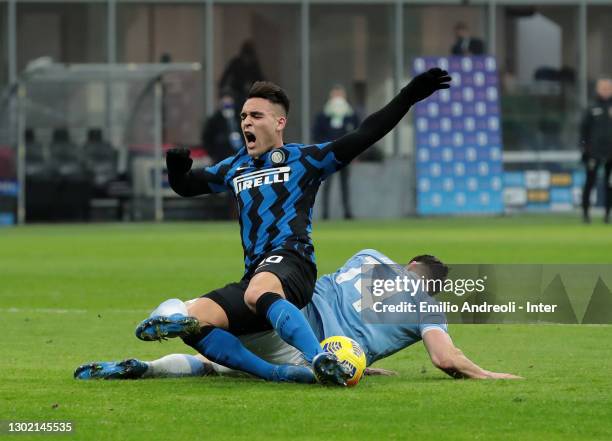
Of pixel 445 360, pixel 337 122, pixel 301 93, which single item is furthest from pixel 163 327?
pixel 301 93

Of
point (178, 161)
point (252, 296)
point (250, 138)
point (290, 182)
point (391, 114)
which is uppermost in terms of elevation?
point (391, 114)

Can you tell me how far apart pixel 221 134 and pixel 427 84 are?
24.0m

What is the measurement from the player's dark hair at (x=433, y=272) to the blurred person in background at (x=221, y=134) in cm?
2344

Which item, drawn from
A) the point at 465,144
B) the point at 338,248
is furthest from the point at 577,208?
the point at 338,248

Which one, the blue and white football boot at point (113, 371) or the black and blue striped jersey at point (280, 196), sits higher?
the black and blue striped jersey at point (280, 196)

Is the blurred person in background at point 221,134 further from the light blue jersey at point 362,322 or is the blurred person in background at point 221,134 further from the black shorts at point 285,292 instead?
the black shorts at point 285,292

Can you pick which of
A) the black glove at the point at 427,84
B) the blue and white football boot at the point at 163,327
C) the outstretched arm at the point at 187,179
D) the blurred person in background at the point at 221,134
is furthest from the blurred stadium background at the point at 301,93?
the blue and white football boot at the point at 163,327

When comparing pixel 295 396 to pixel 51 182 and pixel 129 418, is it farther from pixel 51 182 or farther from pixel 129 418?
pixel 51 182

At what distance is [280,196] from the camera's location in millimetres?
8578

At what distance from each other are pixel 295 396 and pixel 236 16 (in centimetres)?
2907

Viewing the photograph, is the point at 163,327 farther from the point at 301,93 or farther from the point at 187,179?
the point at 301,93

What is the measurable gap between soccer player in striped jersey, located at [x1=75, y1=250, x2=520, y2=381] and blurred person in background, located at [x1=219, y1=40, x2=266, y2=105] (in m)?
26.4

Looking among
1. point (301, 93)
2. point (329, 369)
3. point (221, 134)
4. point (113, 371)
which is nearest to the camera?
point (329, 369)

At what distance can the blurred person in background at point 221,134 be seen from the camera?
32.1 meters
